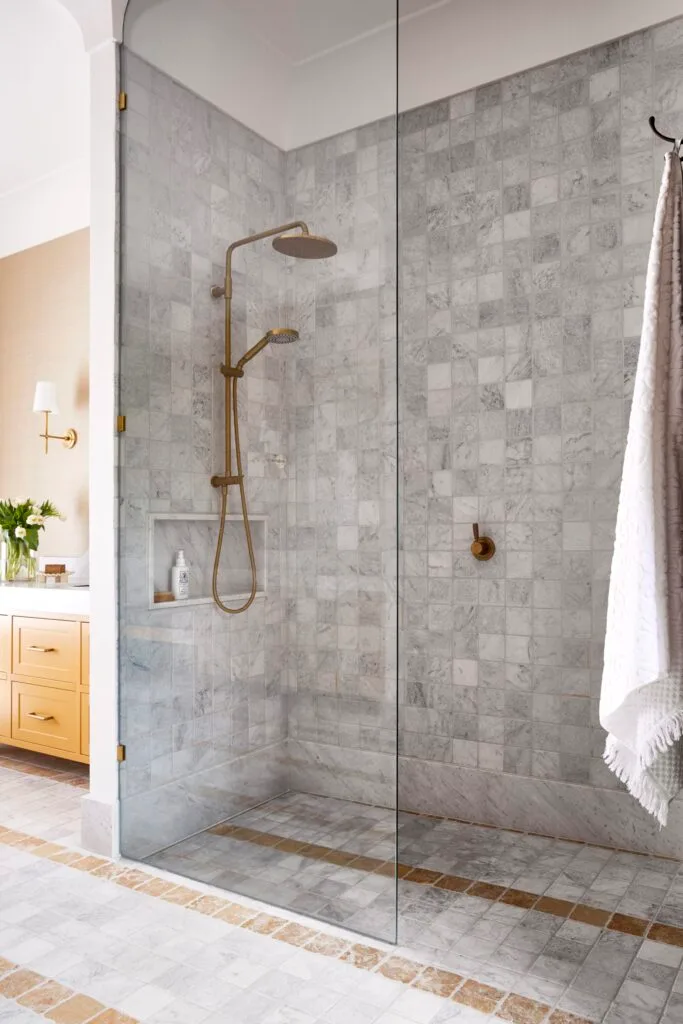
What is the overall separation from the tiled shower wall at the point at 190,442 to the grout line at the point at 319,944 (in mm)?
132

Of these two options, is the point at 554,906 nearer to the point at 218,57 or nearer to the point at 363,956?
the point at 363,956

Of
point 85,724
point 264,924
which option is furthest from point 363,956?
point 85,724

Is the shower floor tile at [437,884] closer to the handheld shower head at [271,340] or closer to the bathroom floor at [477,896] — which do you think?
the bathroom floor at [477,896]

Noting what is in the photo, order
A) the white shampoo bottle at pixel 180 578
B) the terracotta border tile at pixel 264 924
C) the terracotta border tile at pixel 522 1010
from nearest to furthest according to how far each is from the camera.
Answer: the terracotta border tile at pixel 522 1010 < the terracotta border tile at pixel 264 924 < the white shampoo bottle at pixel 180 578

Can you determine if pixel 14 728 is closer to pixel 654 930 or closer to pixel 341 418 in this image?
pixel 341 418

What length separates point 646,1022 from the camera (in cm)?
167

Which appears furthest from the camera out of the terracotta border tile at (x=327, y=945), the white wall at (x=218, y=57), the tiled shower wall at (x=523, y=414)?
the tiled shower wall at (x=523, y=414)

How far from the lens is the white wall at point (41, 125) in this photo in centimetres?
295

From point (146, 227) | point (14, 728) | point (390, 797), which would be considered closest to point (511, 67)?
point (146, 227)

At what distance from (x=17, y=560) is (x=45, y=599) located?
0.72 metres

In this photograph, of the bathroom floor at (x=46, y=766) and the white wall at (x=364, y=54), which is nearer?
the white wall at (x=364, y=54)

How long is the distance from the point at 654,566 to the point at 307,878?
1.31m

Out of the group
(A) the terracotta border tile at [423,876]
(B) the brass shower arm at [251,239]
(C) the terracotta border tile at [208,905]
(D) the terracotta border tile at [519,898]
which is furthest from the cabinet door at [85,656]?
(D) the terracotta border tile at [519,898]

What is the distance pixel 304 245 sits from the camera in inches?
82.5
